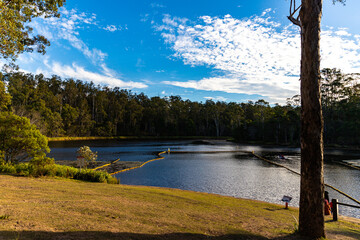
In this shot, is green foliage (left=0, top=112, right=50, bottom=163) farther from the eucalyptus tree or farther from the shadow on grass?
the eucalyptus tree

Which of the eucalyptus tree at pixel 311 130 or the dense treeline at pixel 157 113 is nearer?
the eucalyptus tree at pixel 311 130

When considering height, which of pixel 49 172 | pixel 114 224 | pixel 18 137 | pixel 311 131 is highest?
pixel 311 131

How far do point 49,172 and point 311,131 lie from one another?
14085mm

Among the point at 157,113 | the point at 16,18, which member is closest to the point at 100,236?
the point at 16,18

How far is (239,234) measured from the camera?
5.04m

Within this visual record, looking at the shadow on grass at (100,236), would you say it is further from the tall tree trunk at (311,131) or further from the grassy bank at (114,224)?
the tall tree trunk at (311,131)

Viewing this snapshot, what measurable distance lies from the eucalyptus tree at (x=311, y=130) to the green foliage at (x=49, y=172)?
1215 centimetres

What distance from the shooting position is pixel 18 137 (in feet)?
43.3

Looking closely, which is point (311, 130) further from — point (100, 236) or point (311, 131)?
point (100, 236)

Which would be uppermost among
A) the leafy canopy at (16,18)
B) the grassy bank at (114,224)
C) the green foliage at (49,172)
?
the leafy canopy at (16,18)

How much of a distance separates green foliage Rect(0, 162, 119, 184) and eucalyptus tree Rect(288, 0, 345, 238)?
39.9 feet

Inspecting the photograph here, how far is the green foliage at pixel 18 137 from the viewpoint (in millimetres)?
13000

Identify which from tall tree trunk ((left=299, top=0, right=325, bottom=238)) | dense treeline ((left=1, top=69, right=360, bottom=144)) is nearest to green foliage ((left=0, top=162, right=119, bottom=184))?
tall tree trunk ((left=299, top=0, right=325, bottom=238))

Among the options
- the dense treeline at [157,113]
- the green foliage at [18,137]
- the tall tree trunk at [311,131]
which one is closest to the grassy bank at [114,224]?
the tall tree trunk at [311,131]
